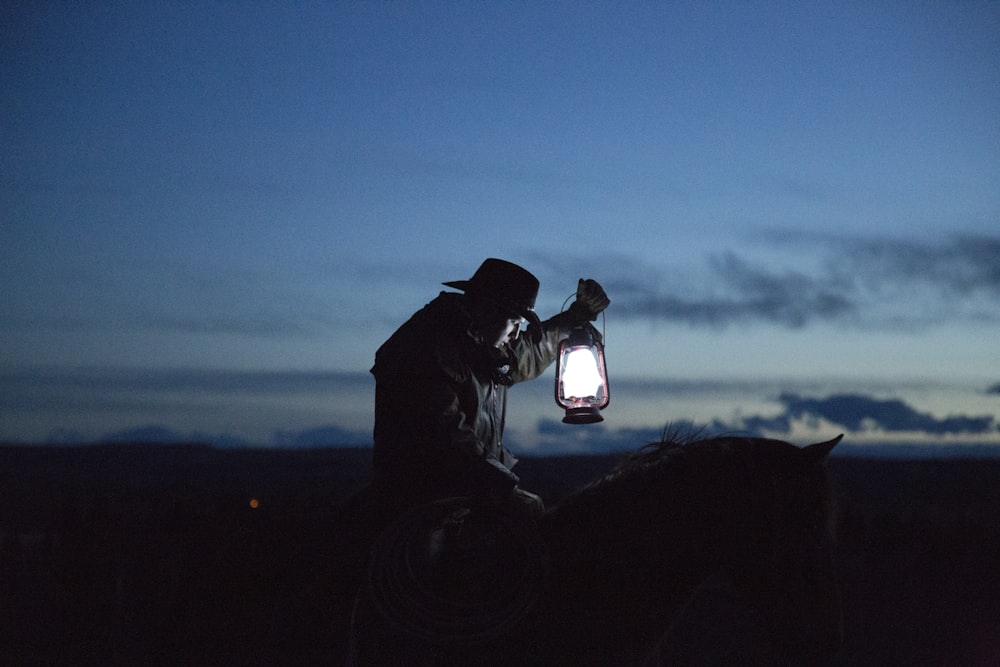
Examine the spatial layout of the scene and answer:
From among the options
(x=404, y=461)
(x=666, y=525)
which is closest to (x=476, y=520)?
(x=404, y=461)

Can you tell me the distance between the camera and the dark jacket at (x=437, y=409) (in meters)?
3.51

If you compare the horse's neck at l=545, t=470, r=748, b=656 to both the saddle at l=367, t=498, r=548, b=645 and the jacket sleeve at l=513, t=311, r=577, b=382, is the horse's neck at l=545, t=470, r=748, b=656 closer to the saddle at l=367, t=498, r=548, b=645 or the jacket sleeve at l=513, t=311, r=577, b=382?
the saddle at l=367, t=498, r=548, b=645

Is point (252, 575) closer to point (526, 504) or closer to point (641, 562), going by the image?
point (526, 504)

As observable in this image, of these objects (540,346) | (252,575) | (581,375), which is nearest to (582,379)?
(581,375)

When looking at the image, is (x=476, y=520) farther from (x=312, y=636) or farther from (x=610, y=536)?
(x=312, y=636)

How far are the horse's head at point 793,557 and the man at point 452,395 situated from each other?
3.20 feet

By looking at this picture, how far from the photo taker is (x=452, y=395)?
3.69 metres

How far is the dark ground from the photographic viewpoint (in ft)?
11.8

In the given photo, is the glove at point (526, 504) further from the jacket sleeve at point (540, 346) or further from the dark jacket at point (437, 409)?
the jacket sleeve at point (540, 346)

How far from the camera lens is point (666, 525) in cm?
319

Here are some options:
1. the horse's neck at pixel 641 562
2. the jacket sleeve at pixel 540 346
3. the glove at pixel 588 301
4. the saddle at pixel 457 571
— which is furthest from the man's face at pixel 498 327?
the horse's neck at pixel 641 562

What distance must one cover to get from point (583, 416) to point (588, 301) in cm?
76

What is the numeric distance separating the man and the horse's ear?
3.86 feet

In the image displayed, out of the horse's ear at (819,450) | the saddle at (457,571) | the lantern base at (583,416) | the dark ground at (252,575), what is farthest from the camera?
the lantern base at (583,416)
